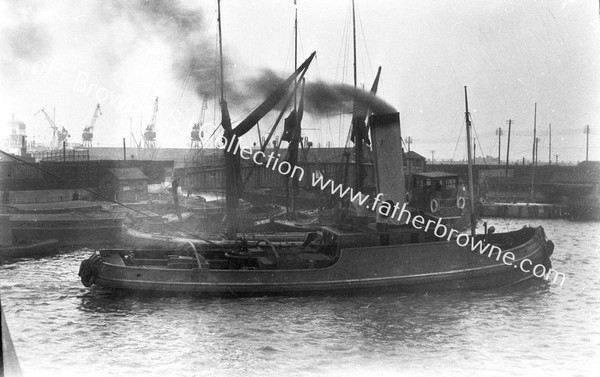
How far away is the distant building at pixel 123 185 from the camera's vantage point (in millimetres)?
43438

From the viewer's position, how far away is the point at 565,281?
23203 millimetres

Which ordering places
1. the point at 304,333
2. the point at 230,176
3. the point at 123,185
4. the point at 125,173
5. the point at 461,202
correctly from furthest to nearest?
the point at 125,173
the point at 123,185
the point at 461,202
the point at 230,176
the point at 304,333

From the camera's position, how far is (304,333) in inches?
591

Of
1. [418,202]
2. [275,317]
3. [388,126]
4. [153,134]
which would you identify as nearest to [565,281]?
[418,202]

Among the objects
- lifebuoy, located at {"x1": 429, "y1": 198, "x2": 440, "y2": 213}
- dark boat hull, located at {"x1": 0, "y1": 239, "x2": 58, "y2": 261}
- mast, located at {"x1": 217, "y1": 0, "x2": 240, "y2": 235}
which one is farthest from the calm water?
lifebuoy, located at {"x1": 429, "y1": 198, "x2": 440, "y2": 213}

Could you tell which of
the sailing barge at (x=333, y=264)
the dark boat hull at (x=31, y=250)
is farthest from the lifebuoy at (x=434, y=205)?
the dark boat hull at (x=31, y=250)

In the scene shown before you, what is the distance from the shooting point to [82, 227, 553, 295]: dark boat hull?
1822cm

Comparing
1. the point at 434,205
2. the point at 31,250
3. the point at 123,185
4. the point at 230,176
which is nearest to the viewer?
the point at 230,176

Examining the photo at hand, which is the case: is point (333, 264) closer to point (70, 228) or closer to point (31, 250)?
point (31, 250)

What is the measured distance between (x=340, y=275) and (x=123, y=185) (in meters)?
30.4

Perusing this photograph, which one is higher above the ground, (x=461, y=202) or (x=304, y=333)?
(x=461, y=202)

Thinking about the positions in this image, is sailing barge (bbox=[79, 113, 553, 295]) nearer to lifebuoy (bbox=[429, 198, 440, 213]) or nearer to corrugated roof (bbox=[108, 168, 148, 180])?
lifebuoy (bbox=[429, 198, 440, 213])

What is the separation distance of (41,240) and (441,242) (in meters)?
24.2

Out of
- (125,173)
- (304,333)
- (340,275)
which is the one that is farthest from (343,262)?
(125,173)
